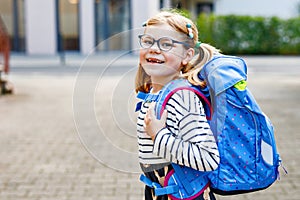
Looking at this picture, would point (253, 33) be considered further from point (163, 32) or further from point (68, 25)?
point (163, 32)

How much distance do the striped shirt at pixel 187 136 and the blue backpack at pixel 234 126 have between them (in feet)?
0.14

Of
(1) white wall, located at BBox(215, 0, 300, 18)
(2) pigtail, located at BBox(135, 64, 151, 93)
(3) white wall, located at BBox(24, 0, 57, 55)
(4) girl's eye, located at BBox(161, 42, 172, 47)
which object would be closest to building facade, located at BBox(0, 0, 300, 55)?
(3) white wall, located at BBox(24, 0, 57, 55)

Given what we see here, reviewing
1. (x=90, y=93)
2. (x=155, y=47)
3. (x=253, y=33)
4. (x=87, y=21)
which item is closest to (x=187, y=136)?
(x=155, y=47)

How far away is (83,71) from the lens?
2543 millimetres

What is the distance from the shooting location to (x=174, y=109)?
220 cm

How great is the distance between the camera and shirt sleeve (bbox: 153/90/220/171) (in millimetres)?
2178

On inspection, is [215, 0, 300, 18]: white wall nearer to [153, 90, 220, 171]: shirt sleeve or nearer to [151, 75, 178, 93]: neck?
[151, 75, 178, 93]: neck

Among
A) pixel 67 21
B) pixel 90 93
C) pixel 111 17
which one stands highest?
pixel 90 93

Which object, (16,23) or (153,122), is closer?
(153,122)

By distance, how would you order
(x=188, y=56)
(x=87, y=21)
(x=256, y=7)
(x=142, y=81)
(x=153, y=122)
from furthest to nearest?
1. (x=256, y=7)
2. (x=87, y=21)
3. (x=142, y=81)
4. (x=188, y=56)
5. (x=153, y=122)

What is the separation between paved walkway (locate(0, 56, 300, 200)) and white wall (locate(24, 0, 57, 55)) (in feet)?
54.9

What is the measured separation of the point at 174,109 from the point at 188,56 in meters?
0.26

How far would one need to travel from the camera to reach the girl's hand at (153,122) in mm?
2182

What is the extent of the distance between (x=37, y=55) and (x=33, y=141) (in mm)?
21684
